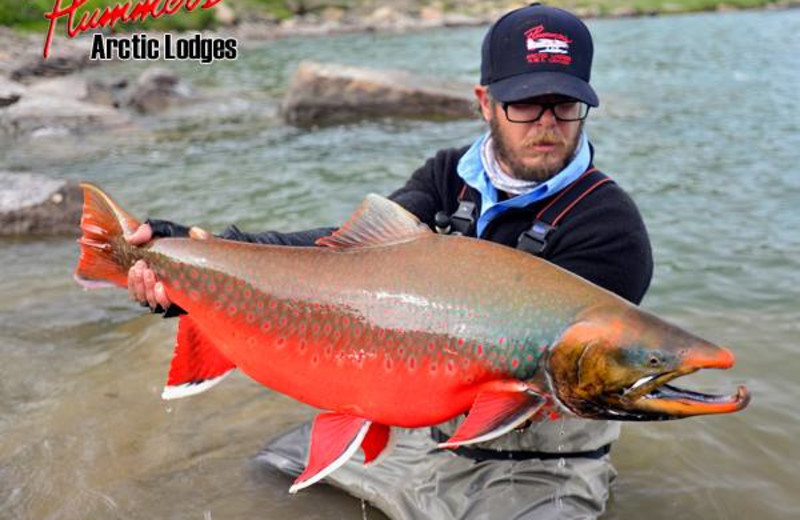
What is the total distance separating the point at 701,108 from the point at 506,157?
1336cm

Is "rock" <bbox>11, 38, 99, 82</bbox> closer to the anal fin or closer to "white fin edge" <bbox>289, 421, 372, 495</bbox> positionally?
the anal fin

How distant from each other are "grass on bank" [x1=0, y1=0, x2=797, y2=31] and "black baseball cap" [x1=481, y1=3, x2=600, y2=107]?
44.2 metres

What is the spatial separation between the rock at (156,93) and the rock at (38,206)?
8.90 meters

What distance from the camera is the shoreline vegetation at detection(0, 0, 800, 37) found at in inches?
1745

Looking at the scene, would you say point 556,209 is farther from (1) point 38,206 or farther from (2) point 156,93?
(2) point 156,93

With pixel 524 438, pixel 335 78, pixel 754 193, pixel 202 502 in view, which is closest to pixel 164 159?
pixel 335 78

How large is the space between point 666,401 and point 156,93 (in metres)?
17.0

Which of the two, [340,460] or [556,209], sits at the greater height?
[556,209]

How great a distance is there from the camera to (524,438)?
326cm

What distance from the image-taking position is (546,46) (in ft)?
10.6

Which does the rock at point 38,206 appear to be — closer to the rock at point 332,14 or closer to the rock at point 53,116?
the rock at point 53,116

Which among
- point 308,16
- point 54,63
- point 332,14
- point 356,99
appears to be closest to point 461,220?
point 356,99

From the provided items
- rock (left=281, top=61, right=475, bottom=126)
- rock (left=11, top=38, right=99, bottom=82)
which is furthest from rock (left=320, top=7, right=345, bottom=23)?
rock (left=281, top=61, right=475, bottom=126)

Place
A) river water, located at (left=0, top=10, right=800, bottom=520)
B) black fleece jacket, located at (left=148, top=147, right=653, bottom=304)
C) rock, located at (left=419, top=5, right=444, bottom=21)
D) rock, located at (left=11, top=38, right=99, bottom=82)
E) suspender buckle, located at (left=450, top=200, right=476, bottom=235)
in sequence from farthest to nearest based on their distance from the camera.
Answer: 1. rock, located at (left=419, top=5, right=444, bottom=21)
2. rock, located at (left=11, top=38, right=99, bottom=82)
3. river water, located at (left=0, top=10, right=800, bottom=520)
4. suspender buckle, located at (left=450, top=200, right=476, bottom=235)
5. black fleece jacket, located at (left=148, top=147, right=653, bottom=304)
